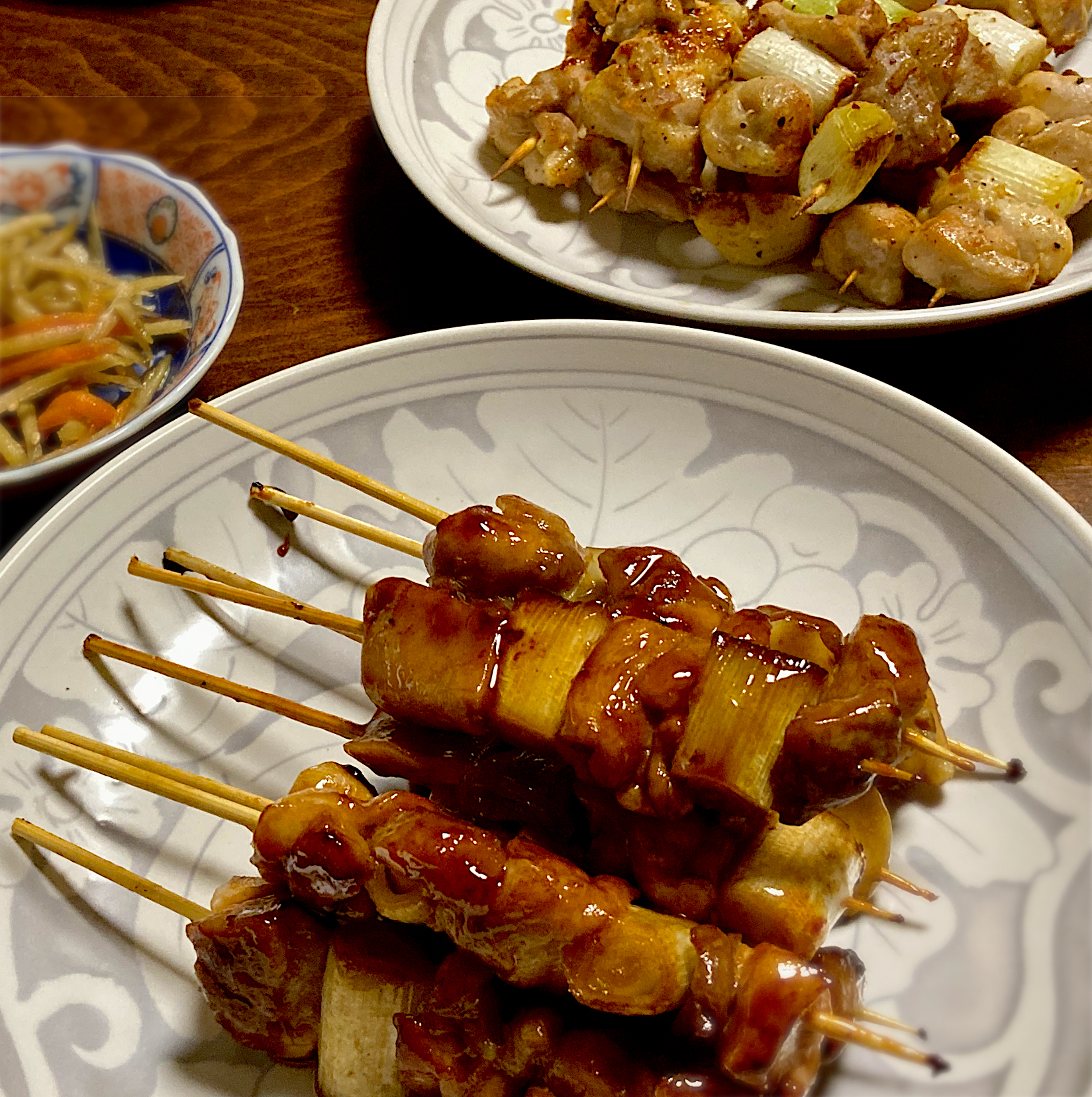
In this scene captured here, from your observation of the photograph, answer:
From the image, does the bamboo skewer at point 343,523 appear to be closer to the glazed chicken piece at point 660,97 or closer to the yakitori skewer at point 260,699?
the yakitori skewer at point 260,699

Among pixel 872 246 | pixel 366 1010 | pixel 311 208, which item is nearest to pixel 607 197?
pixel 872 246

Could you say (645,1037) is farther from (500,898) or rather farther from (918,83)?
(918,83)

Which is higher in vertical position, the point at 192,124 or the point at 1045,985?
the point at 1045,985

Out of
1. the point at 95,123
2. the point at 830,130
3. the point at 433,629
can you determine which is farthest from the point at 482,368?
the point at 95,123

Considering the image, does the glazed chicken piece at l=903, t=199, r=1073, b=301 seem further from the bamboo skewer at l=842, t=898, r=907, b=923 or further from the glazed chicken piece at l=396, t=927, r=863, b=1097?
the glazed chicken piece at l=396, t=927, r=863, b=1097

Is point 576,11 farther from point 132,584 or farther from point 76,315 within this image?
point 132,584

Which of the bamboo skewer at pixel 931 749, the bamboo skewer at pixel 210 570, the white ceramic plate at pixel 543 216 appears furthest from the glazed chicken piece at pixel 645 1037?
the white ceramic plate at pixel 543 216
